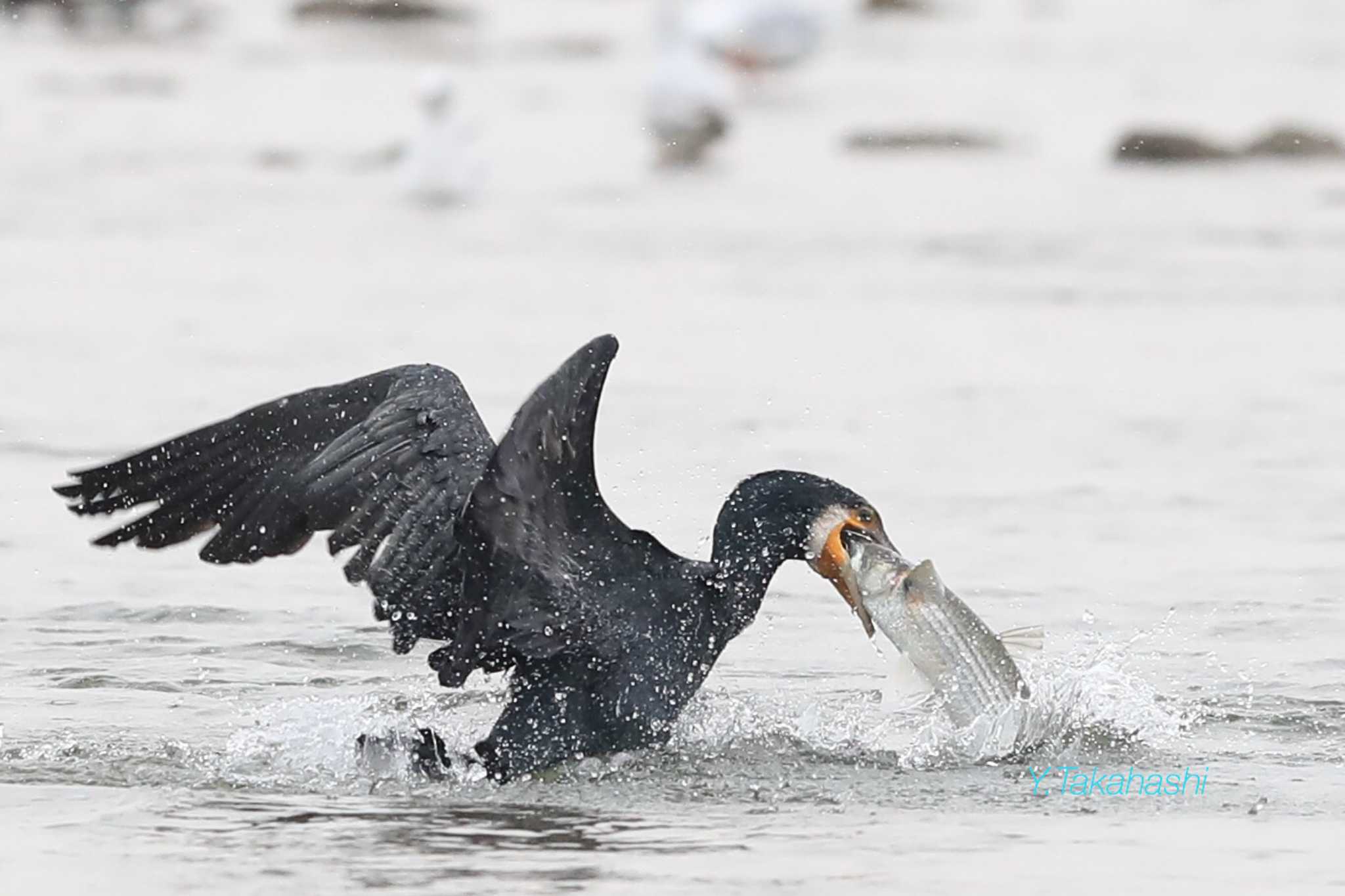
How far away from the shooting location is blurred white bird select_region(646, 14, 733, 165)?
2150cm

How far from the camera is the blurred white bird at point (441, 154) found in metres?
18.9

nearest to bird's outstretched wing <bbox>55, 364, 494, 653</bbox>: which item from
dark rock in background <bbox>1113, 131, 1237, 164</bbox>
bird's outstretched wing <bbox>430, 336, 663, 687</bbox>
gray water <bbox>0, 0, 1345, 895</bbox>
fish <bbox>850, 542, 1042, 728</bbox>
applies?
bird's outstretched wing <bbox>430, 336, 663, 687</bbox>

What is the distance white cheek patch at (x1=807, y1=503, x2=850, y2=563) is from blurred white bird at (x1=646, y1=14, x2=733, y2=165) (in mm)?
14481

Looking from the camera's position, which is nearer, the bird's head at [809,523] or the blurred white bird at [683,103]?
the bird's head at [809,523]

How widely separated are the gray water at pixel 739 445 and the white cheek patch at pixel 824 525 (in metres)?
0.54

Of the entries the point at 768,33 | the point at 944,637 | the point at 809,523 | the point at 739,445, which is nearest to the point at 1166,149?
the point at 768,33

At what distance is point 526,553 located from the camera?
6711mm

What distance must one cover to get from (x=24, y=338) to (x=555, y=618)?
7.98 m

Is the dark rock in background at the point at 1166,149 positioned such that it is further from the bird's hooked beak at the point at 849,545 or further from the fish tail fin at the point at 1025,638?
the fish tail fin at the point at 1025,638

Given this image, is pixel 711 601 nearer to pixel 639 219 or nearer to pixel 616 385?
pixel 616 385

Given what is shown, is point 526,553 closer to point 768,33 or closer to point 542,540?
point 542,540

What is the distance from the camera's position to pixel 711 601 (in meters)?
7.12

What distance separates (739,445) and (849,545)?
15.0 feet
